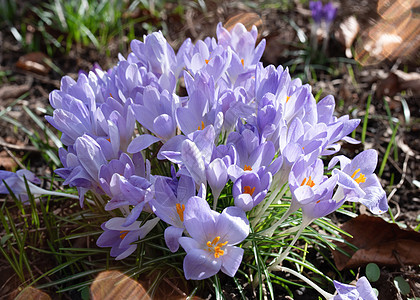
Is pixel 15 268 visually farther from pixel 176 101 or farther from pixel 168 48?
pixel 168 48

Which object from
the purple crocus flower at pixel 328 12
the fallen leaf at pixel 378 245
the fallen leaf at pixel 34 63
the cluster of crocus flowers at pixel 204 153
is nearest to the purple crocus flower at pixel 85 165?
the cluster of crocus flowers at pixel 204 153

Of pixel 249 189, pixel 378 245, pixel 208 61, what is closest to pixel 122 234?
pixel 249 189

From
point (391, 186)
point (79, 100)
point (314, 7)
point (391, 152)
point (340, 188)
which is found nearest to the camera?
point (340, 188)

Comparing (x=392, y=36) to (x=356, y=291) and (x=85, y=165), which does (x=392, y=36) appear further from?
(x=85, y=165)

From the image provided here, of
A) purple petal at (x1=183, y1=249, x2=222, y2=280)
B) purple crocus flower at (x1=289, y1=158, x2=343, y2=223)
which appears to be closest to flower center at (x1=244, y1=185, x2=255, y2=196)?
purple crocus flower at (x1=289, y1=158, x2=343, y2=223)

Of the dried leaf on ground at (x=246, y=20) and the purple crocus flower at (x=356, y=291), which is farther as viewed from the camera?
the dried leaf on ground at (x=246, y=20)

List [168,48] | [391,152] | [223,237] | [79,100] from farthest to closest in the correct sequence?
1. [391,152]
2. [168,48]
3. [79,100]
4. [223,237]

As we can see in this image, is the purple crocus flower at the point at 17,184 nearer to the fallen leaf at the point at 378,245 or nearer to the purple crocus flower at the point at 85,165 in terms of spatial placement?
the purple crocus flower at the point at 85,165

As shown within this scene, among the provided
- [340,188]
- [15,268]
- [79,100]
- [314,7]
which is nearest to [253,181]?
[340,188]
